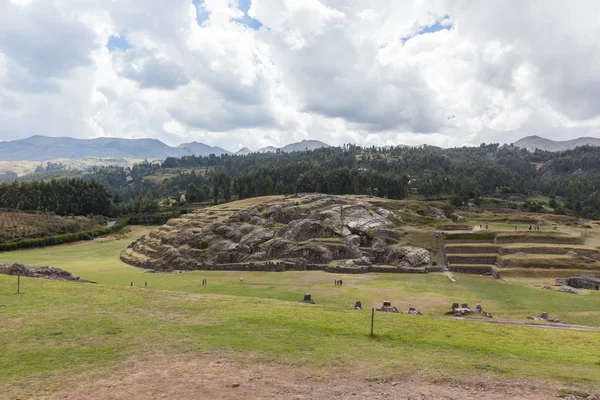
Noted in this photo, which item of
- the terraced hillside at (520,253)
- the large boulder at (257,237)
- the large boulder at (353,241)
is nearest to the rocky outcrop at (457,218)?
the terraced hillside at (520,253)

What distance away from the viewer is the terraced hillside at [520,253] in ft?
199

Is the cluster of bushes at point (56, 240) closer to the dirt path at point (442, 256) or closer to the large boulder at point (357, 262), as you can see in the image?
the large boulder at point (357, 262)

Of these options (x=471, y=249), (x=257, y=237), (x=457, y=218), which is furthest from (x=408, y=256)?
(x=457, y=218)

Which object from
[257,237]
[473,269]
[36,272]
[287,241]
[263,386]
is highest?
[257,237]

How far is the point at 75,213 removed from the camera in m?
139

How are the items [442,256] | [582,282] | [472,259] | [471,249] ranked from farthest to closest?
[471,249] → [442,256] → [472,259] → [582,282]

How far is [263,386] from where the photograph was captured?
1627 centimetres

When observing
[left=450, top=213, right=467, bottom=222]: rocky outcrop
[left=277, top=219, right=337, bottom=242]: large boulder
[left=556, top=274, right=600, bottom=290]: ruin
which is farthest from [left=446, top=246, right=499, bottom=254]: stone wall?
[left=450, top=213, right=467, bottom=222]: rocky outcrop

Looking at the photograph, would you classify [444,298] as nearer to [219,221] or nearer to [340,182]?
[219,221]

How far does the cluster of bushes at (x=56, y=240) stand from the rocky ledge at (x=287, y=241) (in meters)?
22.6

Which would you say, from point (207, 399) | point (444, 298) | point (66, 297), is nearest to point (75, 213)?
point (66, 297)

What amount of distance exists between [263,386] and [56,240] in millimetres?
103339

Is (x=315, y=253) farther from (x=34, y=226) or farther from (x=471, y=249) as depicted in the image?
(x=34, y=226)

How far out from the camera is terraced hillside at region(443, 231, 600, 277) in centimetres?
6053
